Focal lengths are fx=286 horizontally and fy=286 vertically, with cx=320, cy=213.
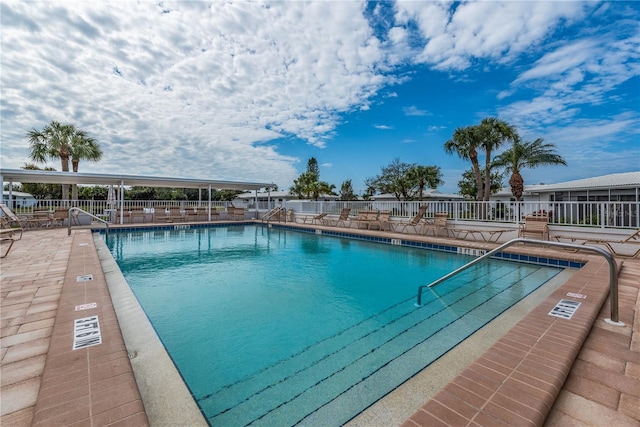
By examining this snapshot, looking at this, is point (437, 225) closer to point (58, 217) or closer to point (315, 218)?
point (315, 218)

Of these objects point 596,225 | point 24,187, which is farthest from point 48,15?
point 24,187

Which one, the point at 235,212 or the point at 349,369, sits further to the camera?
the point at 235,212

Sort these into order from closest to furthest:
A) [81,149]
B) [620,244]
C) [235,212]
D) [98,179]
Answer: [620,244] → [98,179] → [235,212] → [81,149]

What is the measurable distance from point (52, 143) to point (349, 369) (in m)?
22.8

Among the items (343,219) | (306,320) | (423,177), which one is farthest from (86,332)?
(423,177)

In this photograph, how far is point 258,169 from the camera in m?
28.2

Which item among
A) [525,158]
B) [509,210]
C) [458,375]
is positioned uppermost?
[525,158]

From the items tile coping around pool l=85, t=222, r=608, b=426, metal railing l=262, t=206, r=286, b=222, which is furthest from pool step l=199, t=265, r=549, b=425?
metal railing l=262, t=206, r=286, b=222

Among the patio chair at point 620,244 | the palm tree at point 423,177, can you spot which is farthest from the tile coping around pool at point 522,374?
the palm tree at point 423,177

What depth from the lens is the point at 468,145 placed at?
63.9 feet

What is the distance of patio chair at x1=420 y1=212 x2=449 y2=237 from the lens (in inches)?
379

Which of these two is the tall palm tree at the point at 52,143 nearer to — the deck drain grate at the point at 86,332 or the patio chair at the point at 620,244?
the deck drain grate at the point at 86,332

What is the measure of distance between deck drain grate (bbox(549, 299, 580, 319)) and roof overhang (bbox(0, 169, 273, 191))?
15429mm

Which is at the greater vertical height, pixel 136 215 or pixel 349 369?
pixel 136 215
